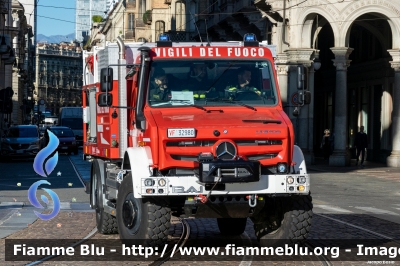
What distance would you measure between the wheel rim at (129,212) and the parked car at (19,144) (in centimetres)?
3473

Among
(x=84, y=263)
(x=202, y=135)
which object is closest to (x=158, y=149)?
(x=202, y=135)

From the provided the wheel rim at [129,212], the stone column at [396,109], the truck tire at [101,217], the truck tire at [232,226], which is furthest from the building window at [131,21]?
the wheel rim at [129,212]

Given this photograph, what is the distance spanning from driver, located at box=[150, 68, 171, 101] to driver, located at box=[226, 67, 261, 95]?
838mm

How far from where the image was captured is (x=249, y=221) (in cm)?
1773

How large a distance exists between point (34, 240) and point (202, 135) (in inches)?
144

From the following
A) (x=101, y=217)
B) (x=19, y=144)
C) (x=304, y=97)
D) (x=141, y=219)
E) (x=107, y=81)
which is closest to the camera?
(x=141, y=219)

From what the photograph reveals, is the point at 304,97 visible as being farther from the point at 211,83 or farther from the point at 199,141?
the point at 199,141

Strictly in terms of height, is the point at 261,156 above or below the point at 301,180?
above

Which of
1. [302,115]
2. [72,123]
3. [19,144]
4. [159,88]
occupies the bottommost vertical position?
[19,144]

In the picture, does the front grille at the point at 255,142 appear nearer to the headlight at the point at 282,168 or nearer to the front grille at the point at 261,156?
the front grille at the point at 261,156

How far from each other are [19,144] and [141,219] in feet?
117

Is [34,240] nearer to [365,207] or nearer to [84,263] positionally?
[84,263]

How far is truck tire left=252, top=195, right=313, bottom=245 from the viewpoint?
12352mm

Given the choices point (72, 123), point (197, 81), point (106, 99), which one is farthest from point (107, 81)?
point (72, 123)
